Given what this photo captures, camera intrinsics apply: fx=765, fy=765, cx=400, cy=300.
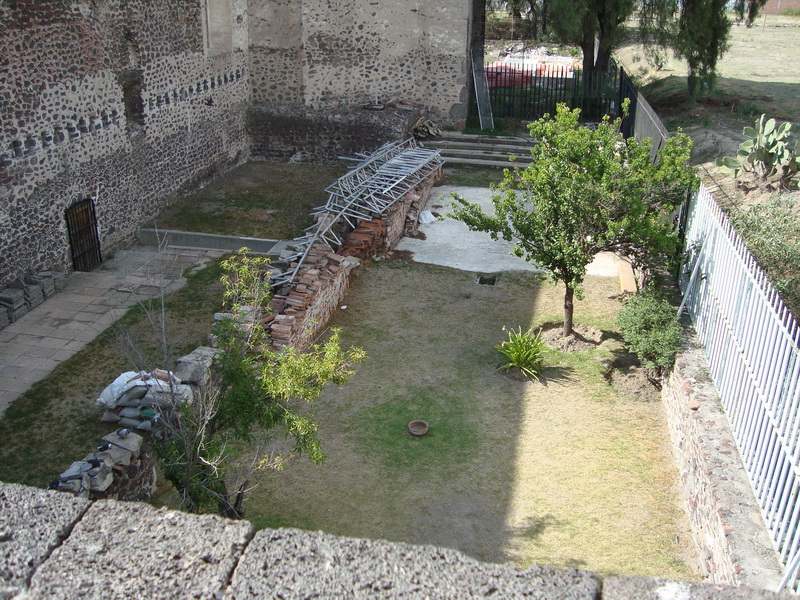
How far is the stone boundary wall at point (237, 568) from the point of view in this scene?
3.05 m

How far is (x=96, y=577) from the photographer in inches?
123

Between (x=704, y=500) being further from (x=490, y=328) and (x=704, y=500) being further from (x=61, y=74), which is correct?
(x=61, y=74)

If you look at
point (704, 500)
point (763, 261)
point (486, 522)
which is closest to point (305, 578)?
point (486, 522)

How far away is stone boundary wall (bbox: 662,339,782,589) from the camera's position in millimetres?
5843

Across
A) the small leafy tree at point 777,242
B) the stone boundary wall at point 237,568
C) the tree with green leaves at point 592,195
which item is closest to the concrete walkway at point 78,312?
the tree with green leaves at point 592,195

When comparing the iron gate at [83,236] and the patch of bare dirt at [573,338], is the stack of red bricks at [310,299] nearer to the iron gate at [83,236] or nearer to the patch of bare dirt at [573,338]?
the patch of bare dirt at [573,338]

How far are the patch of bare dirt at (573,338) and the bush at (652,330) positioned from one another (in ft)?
2.28

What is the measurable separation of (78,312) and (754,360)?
874 cm

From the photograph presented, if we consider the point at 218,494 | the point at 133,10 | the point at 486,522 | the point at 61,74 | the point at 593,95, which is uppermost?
the point at 133,10

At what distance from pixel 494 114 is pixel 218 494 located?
15782mm

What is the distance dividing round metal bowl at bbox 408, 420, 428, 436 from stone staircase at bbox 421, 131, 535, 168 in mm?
10230

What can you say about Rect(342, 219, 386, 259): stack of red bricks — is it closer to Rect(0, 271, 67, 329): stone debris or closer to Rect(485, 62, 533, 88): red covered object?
Rect(0, 271, 67, 329): stone debris

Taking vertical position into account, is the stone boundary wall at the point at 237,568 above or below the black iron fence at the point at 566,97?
above

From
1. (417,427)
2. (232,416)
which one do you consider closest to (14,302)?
(232,416)
